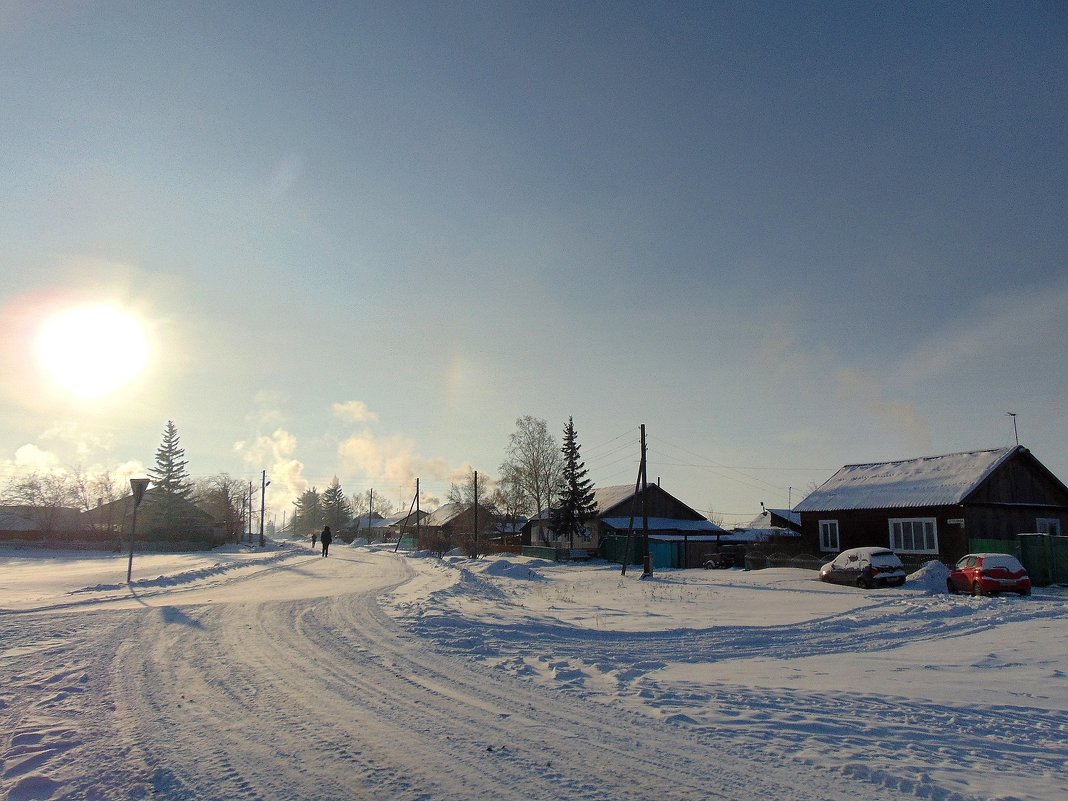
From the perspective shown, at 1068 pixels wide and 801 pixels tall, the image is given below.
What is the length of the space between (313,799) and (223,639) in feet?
25.4

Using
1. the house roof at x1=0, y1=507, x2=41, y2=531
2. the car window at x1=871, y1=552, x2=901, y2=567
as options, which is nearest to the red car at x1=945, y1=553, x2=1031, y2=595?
the car window at x1=871, y1=552, x2=901, y2=567

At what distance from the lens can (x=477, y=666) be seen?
9.74 metres

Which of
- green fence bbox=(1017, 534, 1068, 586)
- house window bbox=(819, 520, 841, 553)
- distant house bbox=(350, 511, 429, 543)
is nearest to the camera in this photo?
green fence bbox=(1017, 534, 1068, 586)

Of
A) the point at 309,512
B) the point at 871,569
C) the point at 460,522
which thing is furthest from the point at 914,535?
the point at 309,512

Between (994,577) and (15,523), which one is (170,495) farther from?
(994,577)

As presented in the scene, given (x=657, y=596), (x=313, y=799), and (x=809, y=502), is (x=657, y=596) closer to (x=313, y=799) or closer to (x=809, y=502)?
(x=313, y=799)

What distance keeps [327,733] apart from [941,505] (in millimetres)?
32294

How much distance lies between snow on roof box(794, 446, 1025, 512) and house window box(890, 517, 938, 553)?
0.84m

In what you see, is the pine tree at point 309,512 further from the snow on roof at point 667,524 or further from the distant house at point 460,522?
the snow on roof at point 667,524

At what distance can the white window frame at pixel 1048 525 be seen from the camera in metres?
34.6

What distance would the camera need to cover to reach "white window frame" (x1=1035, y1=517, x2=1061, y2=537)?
113 ft

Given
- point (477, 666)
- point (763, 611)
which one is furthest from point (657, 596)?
point (477, 666)

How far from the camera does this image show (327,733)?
21.5 ft

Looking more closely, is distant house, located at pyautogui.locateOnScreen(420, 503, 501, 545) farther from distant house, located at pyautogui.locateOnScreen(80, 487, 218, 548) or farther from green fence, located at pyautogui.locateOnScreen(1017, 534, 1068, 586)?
green fence, located at pyautogui.locateOnScreen(1017, 534, 1068, 586)
